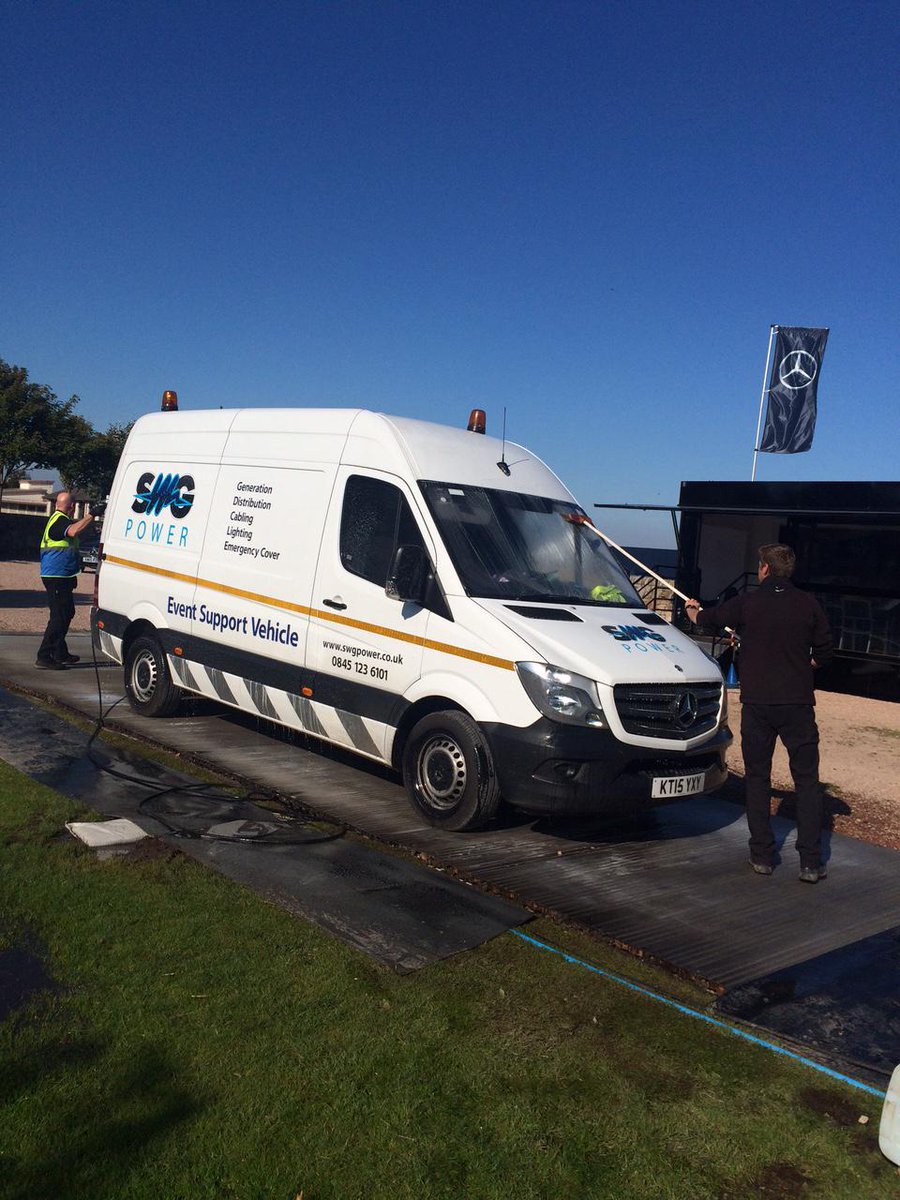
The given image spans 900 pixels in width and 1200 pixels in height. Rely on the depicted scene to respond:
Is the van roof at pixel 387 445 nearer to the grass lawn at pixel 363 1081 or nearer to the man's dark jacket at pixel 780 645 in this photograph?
the man's dark jacket at pixel 780 645

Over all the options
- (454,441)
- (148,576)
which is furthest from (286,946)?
(148,576)

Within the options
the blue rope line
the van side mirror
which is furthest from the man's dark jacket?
the blue rope line

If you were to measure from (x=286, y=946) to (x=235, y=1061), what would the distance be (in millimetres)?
982

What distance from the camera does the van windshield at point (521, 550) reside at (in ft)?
22.1

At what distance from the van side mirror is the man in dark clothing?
1.76m

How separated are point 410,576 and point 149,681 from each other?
3641mm

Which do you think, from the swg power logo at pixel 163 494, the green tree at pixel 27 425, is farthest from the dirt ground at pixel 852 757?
the green tree at pixel 27 425

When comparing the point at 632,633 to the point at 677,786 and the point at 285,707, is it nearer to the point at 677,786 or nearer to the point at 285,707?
the point at 677,786

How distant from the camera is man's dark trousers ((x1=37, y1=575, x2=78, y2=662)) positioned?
1165cm

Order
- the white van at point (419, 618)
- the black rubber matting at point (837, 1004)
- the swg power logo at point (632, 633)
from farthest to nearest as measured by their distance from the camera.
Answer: the swg power logo at point (632, 633)
the white van at point (419, 618)
the black rubber matting at point (837, 1004)

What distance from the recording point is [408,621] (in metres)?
6.75

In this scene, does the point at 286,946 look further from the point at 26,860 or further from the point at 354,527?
the point at 354,527

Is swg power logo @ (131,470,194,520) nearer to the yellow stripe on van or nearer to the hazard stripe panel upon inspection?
the yellow stripe on van

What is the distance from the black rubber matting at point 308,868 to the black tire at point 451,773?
611 mm
